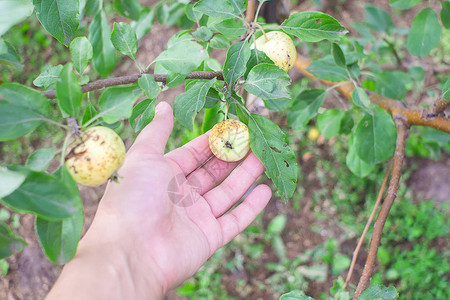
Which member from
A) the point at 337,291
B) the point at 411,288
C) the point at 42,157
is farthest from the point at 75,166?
the point at 411,288

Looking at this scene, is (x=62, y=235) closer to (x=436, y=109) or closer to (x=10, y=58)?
(x=10, y=58)

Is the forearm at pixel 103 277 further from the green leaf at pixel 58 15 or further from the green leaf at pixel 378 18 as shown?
the green leaf at pixel 378 18

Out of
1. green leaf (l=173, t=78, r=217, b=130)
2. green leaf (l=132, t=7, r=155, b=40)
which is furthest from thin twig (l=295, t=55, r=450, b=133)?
green leaf (l=132, t=7, r=155, b=40)

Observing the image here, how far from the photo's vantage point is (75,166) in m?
0.96

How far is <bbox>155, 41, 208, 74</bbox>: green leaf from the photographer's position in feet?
3.35

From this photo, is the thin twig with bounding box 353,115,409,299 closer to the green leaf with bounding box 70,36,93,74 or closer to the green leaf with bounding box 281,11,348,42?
the green leaf with bounding box 281,11,348,42

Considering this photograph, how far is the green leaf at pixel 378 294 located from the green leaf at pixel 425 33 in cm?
114

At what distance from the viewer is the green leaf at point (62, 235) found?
34.7 inches

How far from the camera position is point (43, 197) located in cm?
80

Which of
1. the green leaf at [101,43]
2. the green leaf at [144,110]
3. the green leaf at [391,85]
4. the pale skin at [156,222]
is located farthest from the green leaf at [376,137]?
the green leaf at [101,43]

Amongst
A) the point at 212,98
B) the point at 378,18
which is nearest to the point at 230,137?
the point at 212,98

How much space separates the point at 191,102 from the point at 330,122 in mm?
986

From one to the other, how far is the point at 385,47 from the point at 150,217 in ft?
5.30

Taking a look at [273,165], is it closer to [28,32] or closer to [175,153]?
[175,153]
